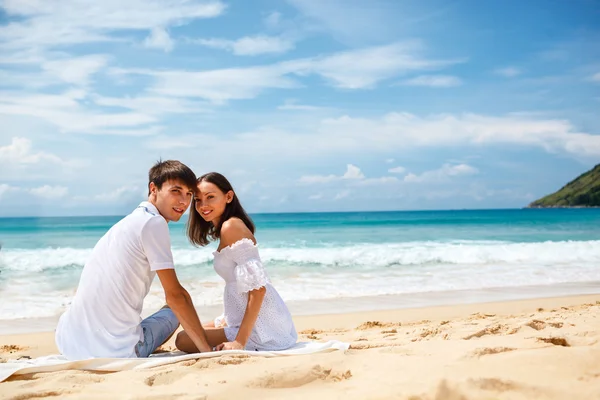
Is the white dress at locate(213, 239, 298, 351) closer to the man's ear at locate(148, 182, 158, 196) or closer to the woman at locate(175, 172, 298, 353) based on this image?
the woman at locate(175, 172, 298, 353)

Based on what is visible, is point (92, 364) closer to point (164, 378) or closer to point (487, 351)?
point (164, 378)

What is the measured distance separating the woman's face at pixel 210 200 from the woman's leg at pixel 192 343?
874 millimetres

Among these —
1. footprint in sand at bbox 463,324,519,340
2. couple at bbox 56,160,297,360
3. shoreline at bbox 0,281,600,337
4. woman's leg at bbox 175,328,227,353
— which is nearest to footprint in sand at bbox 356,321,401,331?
shoreline at bbox 0,281,600,337

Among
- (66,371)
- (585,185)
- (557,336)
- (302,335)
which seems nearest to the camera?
(66,371)

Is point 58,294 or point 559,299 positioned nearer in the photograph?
point 559,299

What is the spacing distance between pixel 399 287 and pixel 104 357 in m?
7.12

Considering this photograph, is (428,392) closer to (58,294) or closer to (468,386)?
(468,386)

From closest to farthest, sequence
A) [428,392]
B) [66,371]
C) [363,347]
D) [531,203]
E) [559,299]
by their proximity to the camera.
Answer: [428,392]
[66,371]
[363,347]
[559,299]
[531,203]

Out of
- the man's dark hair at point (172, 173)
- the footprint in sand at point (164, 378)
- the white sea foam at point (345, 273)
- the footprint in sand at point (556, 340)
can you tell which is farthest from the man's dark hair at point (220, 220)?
the white sea foam at point (345, 273)

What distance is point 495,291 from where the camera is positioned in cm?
933

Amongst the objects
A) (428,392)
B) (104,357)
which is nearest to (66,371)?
(104,357)

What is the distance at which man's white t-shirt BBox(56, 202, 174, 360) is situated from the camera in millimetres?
3750

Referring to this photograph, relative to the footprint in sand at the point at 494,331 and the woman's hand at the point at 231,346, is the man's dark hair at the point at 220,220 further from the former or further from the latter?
the footprint in sand at the point at 494,331

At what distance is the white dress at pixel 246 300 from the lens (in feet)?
13.3
